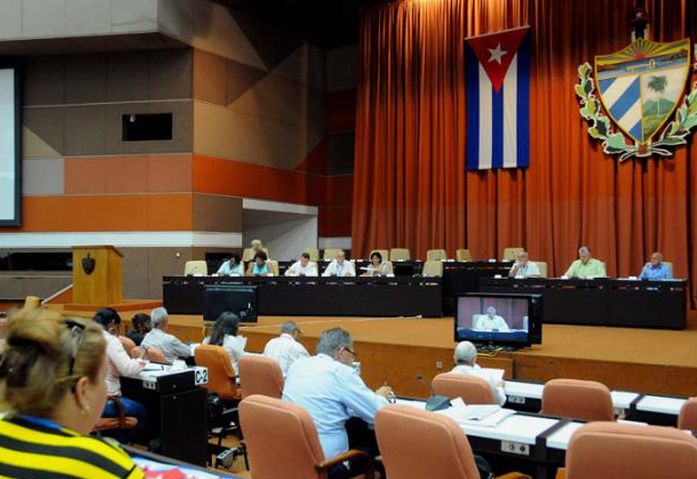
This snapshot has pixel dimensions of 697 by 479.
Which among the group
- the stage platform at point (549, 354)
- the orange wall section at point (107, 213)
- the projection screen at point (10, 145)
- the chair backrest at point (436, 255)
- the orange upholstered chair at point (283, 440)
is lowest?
the stage platform at point (549, 354)

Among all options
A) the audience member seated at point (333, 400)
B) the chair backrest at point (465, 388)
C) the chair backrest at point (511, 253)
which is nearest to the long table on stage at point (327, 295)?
the chair backrest at point (511, 253)

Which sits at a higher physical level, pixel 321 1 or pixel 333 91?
pixel 321 1

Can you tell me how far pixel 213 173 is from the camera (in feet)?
49.9

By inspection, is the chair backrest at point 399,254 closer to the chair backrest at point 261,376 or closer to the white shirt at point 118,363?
the chair backrest at point 261,376

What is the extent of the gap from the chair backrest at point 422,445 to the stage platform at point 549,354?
4.13m

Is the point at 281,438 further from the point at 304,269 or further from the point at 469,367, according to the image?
the point at 304,269

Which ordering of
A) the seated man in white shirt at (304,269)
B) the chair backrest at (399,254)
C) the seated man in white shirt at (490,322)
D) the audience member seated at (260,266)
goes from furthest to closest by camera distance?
the chair backrest at (399,254) < the audience member seated at (260,266) < the seated man in white shirt at (304,269) < the seated man in white shirt at (490,322)

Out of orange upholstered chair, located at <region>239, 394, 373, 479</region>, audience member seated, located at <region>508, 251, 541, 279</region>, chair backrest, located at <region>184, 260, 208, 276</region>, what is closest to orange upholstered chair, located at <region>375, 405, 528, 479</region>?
orange upholstered chair, located at <region>239, 394, 373, 479</region>

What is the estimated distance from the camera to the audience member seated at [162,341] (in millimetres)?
6191

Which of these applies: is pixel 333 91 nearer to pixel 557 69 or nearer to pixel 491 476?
pixel 557 69

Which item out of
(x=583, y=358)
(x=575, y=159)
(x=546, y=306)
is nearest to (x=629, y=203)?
(x=575, y=159)

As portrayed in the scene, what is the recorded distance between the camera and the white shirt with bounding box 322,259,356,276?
39.1ft

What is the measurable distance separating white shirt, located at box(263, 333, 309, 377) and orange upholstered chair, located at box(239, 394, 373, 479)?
6.87 feet

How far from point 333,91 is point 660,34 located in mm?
8207
